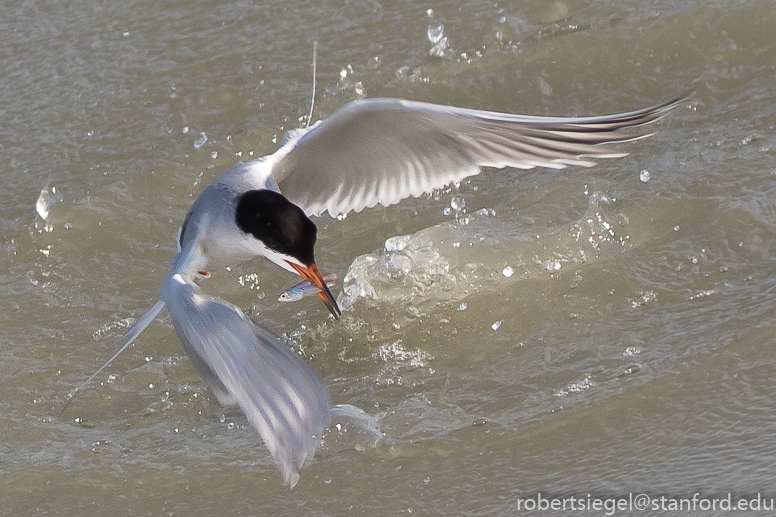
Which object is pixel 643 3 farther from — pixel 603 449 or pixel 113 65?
pixel 603 449

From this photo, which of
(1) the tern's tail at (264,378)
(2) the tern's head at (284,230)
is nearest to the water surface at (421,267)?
(2) the tern's head at (284,230)

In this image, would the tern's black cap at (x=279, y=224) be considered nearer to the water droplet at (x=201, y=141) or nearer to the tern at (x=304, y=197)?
the tern at (x=304, y=197)

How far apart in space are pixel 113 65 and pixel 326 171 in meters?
A: 2.32

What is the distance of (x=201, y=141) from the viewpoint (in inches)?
185

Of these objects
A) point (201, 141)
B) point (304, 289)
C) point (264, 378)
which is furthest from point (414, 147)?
point (201, 141)

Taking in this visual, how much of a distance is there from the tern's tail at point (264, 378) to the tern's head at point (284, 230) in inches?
18.0

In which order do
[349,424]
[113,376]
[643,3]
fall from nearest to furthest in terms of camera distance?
[349,424] → [113,376] → [643,3]

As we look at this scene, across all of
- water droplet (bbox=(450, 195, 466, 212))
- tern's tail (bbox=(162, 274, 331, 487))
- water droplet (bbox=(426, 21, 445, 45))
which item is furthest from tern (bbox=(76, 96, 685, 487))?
water droplet (bbox=(426, 21, 445, 45))

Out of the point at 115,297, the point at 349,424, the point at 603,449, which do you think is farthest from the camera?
the point at 115,297

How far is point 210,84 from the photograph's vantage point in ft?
16.7

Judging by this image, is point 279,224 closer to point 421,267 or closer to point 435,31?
point 421,267

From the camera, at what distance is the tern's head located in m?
2.82

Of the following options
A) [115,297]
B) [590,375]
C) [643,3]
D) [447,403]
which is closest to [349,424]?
[447,403]

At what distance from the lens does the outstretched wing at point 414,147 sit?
2.88m
